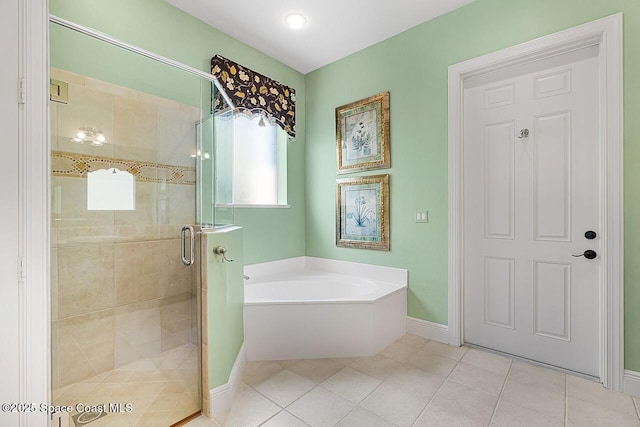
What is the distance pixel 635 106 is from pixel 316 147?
2531 millimetres

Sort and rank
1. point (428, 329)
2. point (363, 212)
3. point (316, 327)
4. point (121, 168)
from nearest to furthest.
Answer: point (121, 168), point (316, 327), point (428, 329), point (363, 212)

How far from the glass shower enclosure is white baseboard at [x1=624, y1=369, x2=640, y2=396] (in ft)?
8.19

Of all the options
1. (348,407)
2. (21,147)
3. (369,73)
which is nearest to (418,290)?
(348,407)

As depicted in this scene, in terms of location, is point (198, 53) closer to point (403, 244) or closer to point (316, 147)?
point (316, 147)

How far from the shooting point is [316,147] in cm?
341

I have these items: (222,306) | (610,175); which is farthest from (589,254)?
(222,306)

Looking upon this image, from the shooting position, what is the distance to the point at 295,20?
2.50 m

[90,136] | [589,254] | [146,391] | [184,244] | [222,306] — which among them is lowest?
[146,391]

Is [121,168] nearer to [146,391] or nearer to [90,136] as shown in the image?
[90,136]

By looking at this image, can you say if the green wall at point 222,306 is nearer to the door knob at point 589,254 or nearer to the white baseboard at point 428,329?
the white baseboard at point 428,329

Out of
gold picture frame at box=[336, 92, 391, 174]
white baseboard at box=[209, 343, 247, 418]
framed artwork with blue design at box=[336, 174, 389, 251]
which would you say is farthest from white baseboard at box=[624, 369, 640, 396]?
white baseboard at box=[209, 343, 247, 418]

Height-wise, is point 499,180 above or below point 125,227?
above

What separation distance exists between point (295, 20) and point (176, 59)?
1.04 m

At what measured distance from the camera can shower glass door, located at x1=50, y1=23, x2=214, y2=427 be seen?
1.52 metres
